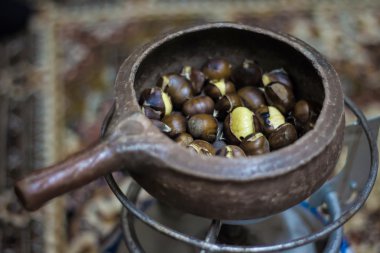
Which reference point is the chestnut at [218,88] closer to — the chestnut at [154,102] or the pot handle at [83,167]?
the chestnut at [154,102]

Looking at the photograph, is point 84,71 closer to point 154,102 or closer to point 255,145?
point 154,102

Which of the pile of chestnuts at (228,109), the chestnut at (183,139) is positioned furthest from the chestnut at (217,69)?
the chestnut at (183,139)

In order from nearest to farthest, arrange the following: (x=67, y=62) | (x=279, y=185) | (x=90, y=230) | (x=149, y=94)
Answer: (x=279, y=185), (x=149, y=94), (x=90, y=230), (x=67, y=62)

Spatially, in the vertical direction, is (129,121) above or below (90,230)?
above

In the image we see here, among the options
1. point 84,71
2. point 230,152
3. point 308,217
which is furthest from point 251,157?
point 84,71

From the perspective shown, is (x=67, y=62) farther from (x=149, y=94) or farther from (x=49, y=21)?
(x=149, y=94)

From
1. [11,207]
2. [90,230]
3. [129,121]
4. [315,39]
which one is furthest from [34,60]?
[129,121]

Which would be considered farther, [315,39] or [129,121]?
[315,39]

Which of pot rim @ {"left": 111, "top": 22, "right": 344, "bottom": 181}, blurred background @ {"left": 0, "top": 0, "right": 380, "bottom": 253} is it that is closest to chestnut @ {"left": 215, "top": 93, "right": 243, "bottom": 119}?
pot rim @ {"left": 111, "top": 22, "right": 344, "bottom": 181}
